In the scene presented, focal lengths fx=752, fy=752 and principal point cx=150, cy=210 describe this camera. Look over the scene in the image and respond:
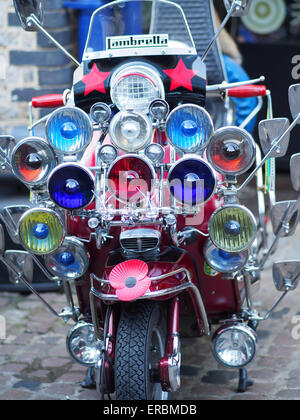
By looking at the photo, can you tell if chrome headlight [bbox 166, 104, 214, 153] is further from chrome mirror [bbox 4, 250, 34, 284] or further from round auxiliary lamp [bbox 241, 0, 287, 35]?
round auxiliary lamp [bbox 241, 0, 287, 35]

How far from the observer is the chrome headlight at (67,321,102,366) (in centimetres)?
317

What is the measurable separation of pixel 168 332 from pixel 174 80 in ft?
3.42

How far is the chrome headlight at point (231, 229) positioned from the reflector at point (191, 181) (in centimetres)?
10

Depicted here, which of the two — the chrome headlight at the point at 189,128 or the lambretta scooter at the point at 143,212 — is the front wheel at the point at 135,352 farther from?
the chrome headlight at the point at 189,128

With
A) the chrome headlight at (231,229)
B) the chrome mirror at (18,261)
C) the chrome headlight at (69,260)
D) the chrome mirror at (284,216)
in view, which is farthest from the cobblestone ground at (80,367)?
the chrome headlight at (231,229)

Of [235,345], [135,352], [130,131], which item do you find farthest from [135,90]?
[235,345]

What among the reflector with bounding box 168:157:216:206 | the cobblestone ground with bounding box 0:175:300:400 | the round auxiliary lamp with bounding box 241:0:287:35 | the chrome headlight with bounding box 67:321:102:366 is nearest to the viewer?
the reflector with bounding box 168:157:216:206

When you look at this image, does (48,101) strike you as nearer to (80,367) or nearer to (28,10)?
(28,10)

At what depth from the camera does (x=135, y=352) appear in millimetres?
2760

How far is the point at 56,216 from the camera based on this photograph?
279cm

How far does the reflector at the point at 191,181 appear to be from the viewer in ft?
8.72

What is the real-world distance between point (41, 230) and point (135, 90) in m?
0.68

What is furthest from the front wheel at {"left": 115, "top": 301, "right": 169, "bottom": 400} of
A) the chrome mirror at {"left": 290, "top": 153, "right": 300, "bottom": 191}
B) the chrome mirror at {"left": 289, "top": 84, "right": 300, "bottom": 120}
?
the chrome mirror at {"left": 289, "top": 84, "right": 300, "bottom": 120}

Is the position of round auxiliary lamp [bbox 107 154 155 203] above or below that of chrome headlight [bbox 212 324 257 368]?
above
